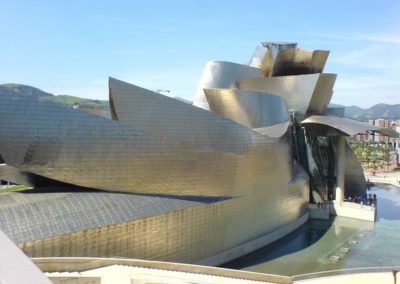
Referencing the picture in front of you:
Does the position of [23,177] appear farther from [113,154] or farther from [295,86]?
[295,86]

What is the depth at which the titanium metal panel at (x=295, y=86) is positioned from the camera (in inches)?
1046

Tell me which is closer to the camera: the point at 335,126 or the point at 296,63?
the point at 335,126

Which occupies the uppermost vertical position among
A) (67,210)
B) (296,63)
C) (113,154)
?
(296,63)

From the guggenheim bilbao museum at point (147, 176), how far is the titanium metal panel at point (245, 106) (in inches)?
2.1

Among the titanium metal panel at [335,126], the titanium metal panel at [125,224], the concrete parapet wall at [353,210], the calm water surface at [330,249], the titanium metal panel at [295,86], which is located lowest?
the calm water surface at [330,249]

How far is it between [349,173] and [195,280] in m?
22.9

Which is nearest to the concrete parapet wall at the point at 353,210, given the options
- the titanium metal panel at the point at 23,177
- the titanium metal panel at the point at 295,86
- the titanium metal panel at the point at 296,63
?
the titanium metal panel at the point at 295,86

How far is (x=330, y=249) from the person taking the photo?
20.0 meters

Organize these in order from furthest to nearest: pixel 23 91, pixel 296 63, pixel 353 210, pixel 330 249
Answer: pixel 296 63, pixel 353 210, pixel 330 249, pixel 23 91

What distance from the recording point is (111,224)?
43.3 ft

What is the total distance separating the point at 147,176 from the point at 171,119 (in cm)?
243

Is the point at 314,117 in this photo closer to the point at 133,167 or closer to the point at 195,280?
the point at 133,167

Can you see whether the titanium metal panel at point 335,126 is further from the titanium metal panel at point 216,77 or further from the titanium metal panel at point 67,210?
the titanium metal panel at point 67,210

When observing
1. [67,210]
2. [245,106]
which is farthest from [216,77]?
[67,210]
